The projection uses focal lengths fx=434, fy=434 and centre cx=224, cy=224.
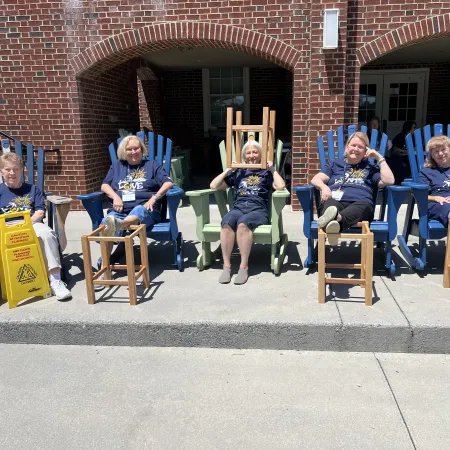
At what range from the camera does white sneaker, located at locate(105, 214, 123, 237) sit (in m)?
3.18

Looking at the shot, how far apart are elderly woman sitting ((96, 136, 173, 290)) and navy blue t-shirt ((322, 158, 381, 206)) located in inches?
55.2

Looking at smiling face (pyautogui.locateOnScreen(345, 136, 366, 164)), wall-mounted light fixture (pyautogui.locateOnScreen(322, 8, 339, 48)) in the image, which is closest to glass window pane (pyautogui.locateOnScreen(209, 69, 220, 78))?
wall-mounted light fixture (pyautogui.locateOnScreen(322, 8, 339, 48))

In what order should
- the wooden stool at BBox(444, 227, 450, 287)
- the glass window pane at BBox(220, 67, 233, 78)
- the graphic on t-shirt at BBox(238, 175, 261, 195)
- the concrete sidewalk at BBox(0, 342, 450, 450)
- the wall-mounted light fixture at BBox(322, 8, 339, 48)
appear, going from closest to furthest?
the concrete sidewalk at BBox(0, 342, 450, 450) < the wooden stool at BBox(444, 227, 450, 287) < the graphic on t-shirt at BBox(238, 175, 261, 195) < the wall-mounted light fixture at BBox(322, 8, 339, 48) < the glass window pane at BBox(220, 67, 233, 78)

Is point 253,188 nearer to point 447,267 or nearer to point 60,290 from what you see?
point 447,267

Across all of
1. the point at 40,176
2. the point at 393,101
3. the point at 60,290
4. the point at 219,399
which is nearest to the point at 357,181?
the point at 219,399

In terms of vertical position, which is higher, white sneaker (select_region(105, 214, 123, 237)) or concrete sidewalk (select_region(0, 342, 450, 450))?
white sneaker (select_region(105, 214, 123, 237))

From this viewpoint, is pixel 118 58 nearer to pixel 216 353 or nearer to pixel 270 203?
pixel 270 203

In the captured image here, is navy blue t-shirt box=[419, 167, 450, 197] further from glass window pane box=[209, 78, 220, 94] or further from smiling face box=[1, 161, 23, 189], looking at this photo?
glass window pane box=[209, 78, 220, 94]

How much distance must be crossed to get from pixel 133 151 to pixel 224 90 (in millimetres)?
7511

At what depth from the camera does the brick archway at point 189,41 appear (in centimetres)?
544

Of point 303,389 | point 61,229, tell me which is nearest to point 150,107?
point 61,229

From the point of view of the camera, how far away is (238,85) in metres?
10.6

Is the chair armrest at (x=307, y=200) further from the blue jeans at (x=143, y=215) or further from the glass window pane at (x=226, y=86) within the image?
the glass window pane at (x=226, y=86)

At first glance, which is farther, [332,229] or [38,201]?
[38,201]
